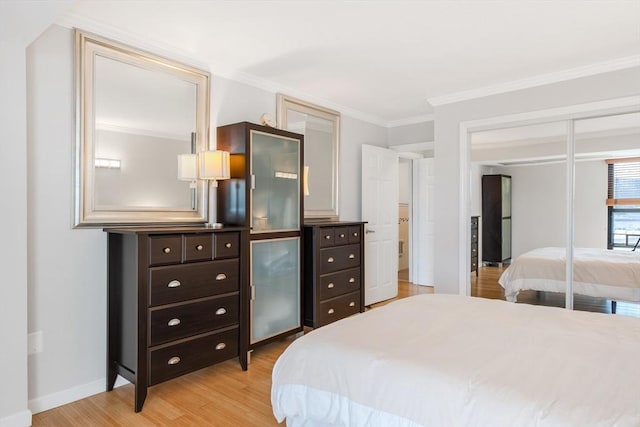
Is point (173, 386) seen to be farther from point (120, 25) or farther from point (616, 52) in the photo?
point (616, 52)

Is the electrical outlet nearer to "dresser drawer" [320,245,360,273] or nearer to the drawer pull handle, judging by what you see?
the drawer pull handle

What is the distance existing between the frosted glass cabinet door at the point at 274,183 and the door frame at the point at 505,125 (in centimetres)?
179

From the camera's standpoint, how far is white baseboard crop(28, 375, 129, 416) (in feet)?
7.82

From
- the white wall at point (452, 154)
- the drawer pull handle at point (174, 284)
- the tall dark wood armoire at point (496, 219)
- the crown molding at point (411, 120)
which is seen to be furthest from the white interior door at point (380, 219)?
the drawer pull handle at point (174, 284)

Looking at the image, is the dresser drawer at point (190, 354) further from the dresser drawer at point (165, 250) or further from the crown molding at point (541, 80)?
the crown molding at point (541, 80)

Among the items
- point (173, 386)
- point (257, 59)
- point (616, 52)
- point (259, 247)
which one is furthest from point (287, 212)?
point (616, 52)

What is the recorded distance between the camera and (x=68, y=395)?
2512mm

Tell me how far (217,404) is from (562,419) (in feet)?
6.46

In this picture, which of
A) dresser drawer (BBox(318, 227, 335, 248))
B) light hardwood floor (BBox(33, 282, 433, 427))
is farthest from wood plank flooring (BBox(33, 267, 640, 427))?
dresser drawer (BBox(318, 227, 335, 248))

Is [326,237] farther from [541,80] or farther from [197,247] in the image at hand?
[541,80]

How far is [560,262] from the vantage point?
12.0 ft

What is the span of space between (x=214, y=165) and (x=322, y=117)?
70.6 inches

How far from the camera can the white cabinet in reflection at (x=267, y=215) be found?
3131 mm

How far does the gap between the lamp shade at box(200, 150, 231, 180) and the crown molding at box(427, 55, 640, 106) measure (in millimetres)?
2470
